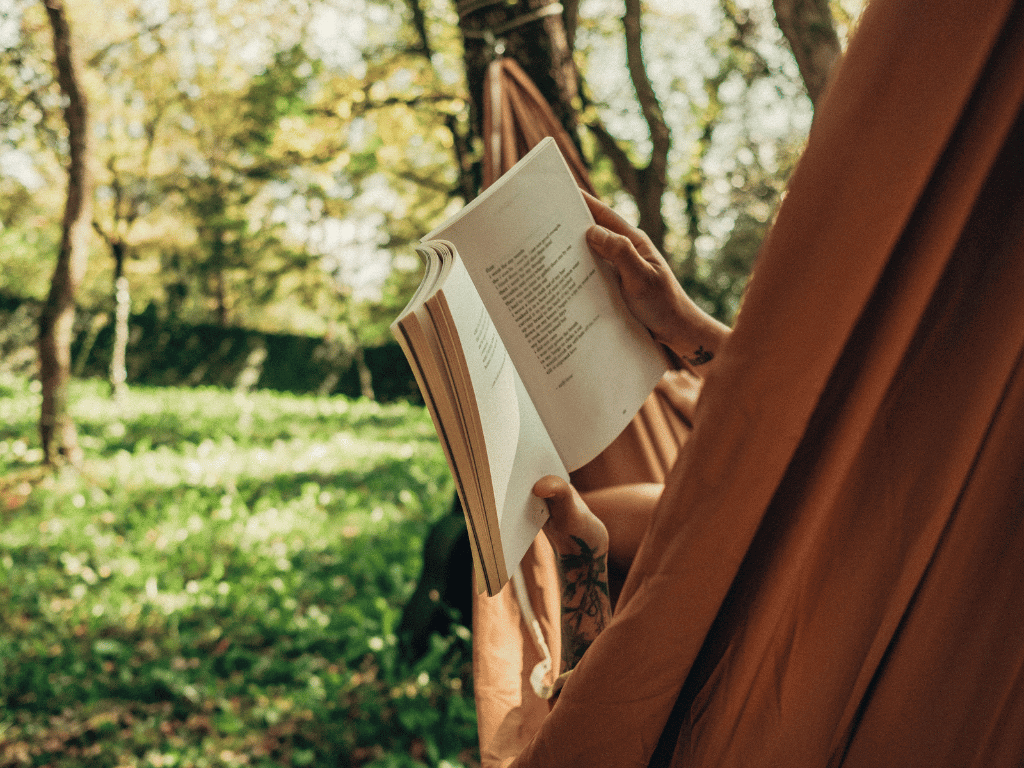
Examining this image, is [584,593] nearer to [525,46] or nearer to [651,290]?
[651,290]

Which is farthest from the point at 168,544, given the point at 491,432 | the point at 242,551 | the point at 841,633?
the point at 841,633

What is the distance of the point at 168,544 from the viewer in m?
3.67

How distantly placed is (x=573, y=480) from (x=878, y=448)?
784 millimetres

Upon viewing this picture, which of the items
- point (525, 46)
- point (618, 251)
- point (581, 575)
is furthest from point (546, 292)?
point (525, 46)

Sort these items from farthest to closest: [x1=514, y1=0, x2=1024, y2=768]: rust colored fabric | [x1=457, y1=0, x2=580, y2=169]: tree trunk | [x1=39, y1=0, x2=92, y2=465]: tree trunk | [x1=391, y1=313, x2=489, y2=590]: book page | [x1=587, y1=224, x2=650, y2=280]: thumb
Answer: [x1=39, y1=0, x2=92, y2=465]: tree trunk, [x1=457, y1=0, x2=580, y2=169]: tree trunk, [x1=587, y1=224, x2=650, y2=280]: thumb, [x1=391, y1=313, x2=489, y2=590]: book page, [x1=514, y1=0, x2=1024, y2=768]: rust colored fabric

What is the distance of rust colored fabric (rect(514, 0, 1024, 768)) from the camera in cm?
53

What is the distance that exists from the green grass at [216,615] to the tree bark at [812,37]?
91.2 inches

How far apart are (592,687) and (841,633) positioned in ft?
0.72

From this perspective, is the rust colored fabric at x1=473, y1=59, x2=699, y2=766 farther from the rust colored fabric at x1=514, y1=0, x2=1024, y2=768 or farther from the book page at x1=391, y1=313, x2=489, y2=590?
the rust colored fabric at x1=514, y1=0, x2=1024, y2=768

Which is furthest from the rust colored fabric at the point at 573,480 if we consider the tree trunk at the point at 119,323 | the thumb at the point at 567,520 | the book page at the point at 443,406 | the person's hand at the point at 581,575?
the tree trunk at the point at 119,323

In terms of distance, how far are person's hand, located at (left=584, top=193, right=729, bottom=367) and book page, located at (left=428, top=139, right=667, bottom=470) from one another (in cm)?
2

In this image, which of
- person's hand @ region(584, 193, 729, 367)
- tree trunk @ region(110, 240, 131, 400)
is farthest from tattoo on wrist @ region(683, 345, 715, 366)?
tree trunk @ region(110, 240, 131, 400)

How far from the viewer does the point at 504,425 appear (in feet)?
2.72

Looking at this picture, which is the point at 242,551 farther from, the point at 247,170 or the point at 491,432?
the point at 247,170
